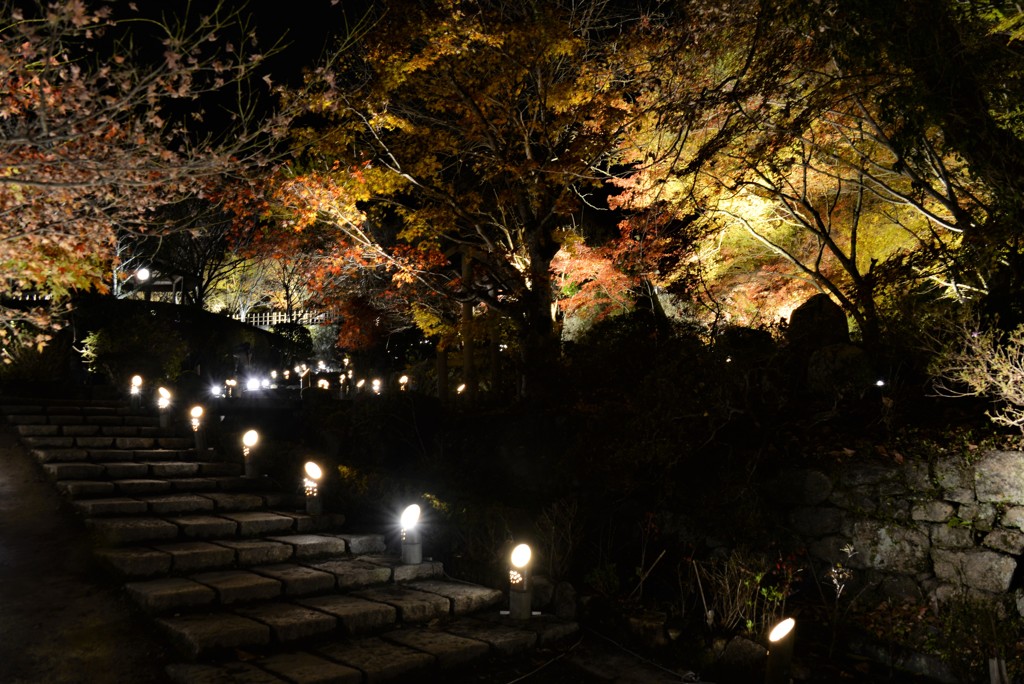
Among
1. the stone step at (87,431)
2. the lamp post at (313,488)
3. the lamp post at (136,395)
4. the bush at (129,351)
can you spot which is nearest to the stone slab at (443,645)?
the lamp post at (313,488)

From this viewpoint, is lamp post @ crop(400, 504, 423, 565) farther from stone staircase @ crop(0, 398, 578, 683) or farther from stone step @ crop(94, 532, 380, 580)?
stone step @ crop(94, 532, 380, 580)

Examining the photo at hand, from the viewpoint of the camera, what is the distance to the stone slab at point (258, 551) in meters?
6.78

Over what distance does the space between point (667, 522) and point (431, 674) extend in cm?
328

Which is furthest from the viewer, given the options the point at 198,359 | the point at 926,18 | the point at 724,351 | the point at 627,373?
the point at 198,359

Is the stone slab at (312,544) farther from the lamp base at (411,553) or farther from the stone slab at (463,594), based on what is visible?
the stone slab at (463,594)

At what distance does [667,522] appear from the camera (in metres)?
7.49

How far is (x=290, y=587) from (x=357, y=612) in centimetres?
81

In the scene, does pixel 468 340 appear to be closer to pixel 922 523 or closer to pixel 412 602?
pixel 412 602

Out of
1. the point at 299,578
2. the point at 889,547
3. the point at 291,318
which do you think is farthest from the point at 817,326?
the point at 291,318

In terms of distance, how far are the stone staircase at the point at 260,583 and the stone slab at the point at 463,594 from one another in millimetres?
13

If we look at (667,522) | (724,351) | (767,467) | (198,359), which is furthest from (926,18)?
(198,359)

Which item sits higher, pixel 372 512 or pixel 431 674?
pixel 372 512

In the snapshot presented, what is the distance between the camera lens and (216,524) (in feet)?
24.1

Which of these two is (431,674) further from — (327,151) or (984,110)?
(327,151)
